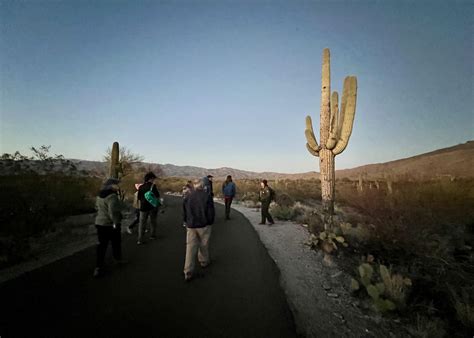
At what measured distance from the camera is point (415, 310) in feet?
13.7

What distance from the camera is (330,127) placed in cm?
934

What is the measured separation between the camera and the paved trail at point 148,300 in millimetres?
3232

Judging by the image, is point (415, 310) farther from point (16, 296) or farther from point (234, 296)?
point (16, 296)

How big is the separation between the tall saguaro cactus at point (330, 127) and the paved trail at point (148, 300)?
4152mm

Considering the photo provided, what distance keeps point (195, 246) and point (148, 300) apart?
1359 mm

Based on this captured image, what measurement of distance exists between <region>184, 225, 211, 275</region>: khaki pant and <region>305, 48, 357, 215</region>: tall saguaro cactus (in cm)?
509

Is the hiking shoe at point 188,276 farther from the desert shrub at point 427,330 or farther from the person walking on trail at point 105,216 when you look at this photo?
the desert shrub at point 427,330

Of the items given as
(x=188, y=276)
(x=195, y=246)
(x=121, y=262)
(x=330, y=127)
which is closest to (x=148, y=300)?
(x=188, y=276)

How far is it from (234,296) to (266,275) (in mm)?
1196

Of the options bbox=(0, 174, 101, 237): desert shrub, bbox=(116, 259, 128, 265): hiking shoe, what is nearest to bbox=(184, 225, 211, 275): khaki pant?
bbox=(116, 259, 128, 265): hiking shoe

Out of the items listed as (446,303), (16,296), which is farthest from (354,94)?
(16,296)

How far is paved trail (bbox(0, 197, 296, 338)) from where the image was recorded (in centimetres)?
323

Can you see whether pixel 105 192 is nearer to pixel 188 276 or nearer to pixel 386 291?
pixel 188 276

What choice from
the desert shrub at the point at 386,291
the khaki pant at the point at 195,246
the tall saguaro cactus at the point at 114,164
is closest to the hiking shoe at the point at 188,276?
the khaki pant at the point at 195,246
